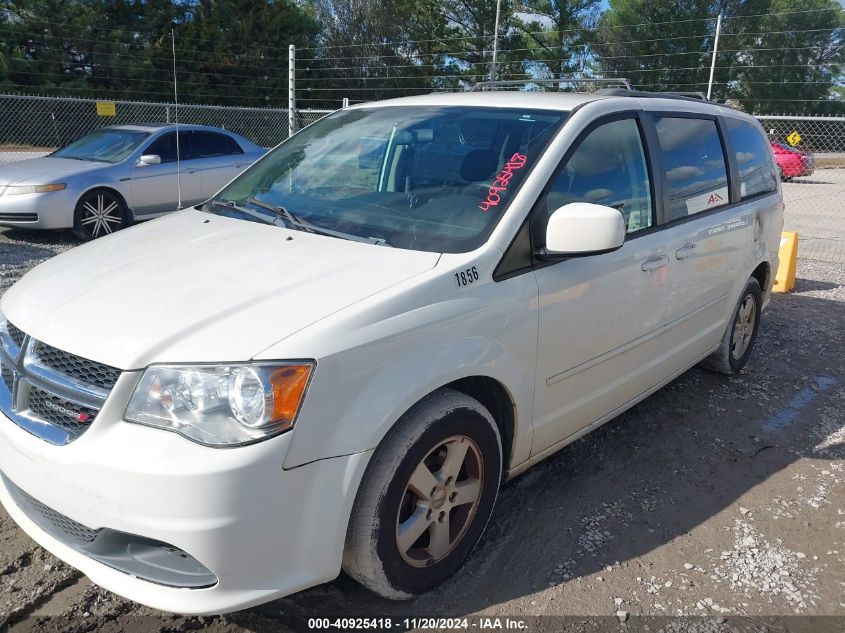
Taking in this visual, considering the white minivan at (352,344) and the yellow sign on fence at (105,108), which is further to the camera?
the yellow sign on fence at (105,108)

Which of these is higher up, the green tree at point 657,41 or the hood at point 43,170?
the green tree at point 657,41

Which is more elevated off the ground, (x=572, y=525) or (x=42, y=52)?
(x=42, y=52)

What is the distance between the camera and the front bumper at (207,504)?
208 centimetres

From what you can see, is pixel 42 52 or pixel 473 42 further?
pixel 473 42

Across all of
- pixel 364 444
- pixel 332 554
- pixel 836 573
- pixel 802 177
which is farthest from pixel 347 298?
pixel 802 177

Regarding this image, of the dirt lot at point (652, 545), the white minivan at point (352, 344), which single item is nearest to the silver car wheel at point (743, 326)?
the dirt lot at point (652, 545)

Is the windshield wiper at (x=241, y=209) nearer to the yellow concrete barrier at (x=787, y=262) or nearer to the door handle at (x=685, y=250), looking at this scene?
the door handle at (x=685, y=250)

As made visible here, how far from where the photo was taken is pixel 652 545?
3170 mm

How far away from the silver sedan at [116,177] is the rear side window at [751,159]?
5.72 m

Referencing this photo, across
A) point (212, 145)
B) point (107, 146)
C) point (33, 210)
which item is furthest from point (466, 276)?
point (212, 145)

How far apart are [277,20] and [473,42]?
9.34m

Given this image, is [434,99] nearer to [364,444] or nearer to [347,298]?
[347,298]

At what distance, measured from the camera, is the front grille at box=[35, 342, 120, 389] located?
2.24 m

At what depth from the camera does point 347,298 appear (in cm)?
241
